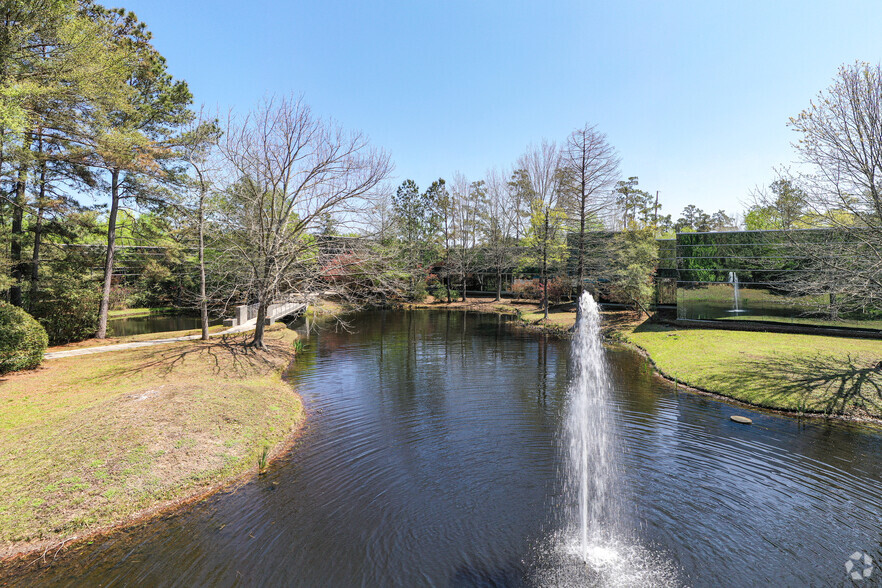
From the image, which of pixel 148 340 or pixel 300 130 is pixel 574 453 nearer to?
pixel 300 130

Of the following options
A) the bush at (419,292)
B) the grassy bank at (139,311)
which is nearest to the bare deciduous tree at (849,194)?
the bush at (419,292)

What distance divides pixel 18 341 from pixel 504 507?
49.5ft

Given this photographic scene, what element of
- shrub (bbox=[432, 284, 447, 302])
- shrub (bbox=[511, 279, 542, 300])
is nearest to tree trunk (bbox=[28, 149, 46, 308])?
shrub (bbox=[432, 284, 447, 302])

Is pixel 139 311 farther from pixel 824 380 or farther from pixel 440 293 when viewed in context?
pixel 824 380

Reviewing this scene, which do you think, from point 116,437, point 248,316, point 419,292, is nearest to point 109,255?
point 248,316

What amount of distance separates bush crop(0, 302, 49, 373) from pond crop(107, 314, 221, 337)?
1174 cm

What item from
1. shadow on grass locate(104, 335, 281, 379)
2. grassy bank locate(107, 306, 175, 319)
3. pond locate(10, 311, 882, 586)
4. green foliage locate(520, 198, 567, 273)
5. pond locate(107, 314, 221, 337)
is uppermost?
green foliage locate(520, 198, 567, 273)

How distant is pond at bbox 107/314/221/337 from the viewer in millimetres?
24703

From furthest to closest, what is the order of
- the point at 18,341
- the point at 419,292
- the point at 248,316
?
the point at 419,292 → the point at 248,316 → the point at 18,341

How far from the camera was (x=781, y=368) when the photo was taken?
13.4 metres

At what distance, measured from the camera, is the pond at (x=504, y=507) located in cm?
511

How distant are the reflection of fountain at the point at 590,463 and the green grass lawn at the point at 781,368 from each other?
3.66 meters

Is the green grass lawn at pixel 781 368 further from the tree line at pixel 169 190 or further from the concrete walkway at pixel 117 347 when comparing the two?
the concrete walkway at pixel 117 347

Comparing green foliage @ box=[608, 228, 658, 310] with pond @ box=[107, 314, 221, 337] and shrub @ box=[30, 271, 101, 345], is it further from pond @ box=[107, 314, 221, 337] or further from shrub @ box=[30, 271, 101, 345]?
shrub @ box=[30, 271, 101, 345]
